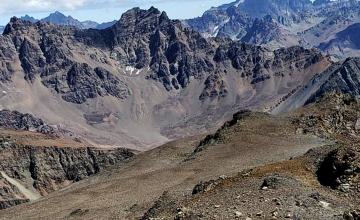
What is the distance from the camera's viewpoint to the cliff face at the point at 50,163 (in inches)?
6678

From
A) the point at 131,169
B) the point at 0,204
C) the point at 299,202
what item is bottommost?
the point at 0,204

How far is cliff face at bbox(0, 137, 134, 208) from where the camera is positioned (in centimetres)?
16962

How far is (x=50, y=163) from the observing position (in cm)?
17525

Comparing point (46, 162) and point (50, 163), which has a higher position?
point (46, 162)

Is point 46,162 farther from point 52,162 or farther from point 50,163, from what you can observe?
point 52,162

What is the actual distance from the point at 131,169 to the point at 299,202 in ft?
218

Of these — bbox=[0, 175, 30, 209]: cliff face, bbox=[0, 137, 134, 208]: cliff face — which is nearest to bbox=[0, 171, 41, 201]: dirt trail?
bbox=[0, 137, 134, 208]: cliff face

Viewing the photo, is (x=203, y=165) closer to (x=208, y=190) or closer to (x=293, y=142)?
(x=293, y=142)

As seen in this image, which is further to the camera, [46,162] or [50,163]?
[50,163]

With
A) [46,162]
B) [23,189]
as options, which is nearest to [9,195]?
[23,189]

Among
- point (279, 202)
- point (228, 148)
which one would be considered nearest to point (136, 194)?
point (228, 148)

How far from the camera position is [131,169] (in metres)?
101

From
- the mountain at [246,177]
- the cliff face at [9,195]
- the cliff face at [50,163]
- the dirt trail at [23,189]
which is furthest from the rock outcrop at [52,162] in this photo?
the mountain at [246,177]

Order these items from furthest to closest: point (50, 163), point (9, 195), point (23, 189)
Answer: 1. point (50, 163)
2. point (23, 189)
3. point (9, 195)
